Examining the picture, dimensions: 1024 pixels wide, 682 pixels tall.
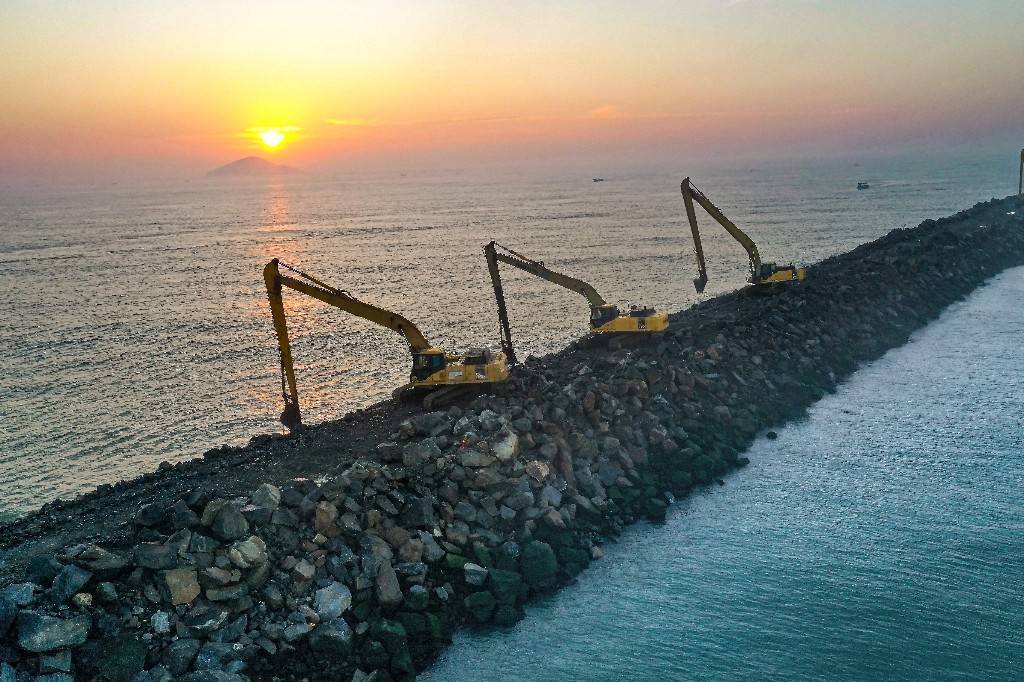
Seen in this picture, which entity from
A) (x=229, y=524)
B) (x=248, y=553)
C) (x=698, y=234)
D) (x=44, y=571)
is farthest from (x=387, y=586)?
(x=698, y=234)

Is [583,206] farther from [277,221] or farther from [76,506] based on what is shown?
[76,506]

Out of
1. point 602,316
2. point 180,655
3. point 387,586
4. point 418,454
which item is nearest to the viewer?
point 180,655

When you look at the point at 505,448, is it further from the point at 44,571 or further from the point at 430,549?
the point at 44,571

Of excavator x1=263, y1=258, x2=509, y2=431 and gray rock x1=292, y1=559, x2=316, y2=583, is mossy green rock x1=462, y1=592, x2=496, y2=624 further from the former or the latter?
excavator x1=263, y1=258, x2=509, y2=431

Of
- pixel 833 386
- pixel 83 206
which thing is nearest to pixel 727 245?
pixel 833 386

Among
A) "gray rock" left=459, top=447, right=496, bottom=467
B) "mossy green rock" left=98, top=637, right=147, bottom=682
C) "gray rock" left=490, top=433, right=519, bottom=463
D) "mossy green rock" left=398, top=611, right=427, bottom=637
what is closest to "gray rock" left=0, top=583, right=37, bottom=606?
"mossy green rock" left=98, top=637, right=147, bottom=682
